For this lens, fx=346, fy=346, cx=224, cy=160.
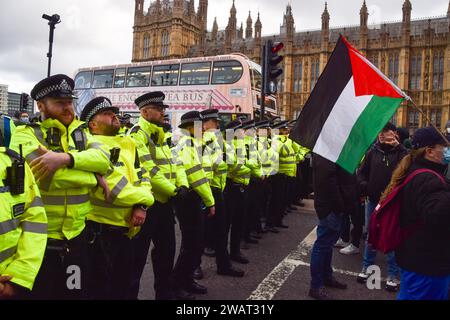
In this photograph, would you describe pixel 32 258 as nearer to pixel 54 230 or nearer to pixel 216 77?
pixel 54 230

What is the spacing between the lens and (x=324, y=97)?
348cm

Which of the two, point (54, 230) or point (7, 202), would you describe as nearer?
point (7, 202)

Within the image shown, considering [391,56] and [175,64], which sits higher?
[391,56]

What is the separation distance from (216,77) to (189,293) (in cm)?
1206

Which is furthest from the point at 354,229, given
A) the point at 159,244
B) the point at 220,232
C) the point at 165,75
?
the point at 165,75

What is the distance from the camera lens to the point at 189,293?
394 centimetres

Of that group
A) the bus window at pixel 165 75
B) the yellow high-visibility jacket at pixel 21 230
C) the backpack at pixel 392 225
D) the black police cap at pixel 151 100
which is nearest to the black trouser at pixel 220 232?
the black police cap at pixel 151 100

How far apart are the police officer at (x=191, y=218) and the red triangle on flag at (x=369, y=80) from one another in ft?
6.25

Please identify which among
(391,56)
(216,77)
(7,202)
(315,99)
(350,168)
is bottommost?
(7,202)

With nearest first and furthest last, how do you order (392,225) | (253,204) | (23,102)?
(392,225), (253,204), (23,102)

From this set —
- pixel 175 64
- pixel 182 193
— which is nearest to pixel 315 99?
pixel 182 193

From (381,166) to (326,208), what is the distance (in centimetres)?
134

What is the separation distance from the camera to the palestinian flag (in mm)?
3184

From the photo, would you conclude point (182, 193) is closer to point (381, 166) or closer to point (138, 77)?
point (381, 166)
